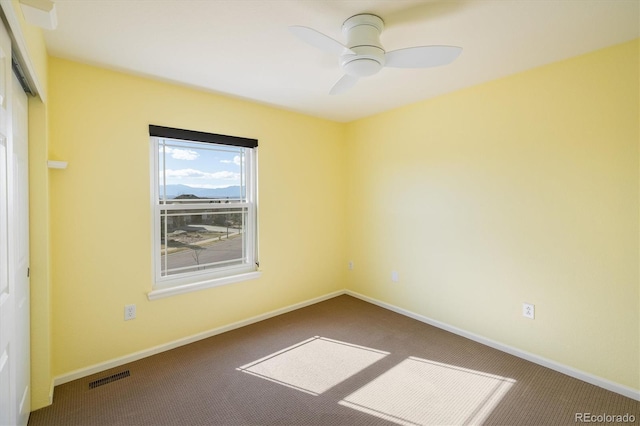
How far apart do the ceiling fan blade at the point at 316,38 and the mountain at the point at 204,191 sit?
6.15 ft

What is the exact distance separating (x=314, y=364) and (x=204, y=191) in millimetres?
Answer: 1892

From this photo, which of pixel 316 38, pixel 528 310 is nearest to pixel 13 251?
pixel 316 38

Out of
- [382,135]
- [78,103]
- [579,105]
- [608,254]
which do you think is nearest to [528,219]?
[608,254]

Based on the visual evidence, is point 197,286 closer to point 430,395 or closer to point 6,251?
point 6,251

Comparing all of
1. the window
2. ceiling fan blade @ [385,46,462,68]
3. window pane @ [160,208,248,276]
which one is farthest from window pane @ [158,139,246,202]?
ceiling fan blade @ [385,46,462,68]

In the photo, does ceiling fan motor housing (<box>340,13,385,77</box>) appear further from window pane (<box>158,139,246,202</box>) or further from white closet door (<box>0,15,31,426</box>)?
window pane (<box>158,139,246,202</box>)

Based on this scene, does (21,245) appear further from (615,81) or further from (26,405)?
(615,81)

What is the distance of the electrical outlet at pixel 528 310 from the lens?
98.7 inches

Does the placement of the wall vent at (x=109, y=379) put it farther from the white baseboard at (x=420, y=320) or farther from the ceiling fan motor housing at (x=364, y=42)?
the ceiling fan motor housing at (x=364, y=42)

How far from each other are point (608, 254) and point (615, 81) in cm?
120

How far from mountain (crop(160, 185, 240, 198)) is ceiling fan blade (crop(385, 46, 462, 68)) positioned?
201 cm

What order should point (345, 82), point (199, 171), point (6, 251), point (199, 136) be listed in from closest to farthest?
point (6, 251) < point (345, 82) < point (199, 136) < point (199, 171)

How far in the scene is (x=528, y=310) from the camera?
2535 millimetres

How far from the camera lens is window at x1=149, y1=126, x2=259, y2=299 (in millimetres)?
2736
